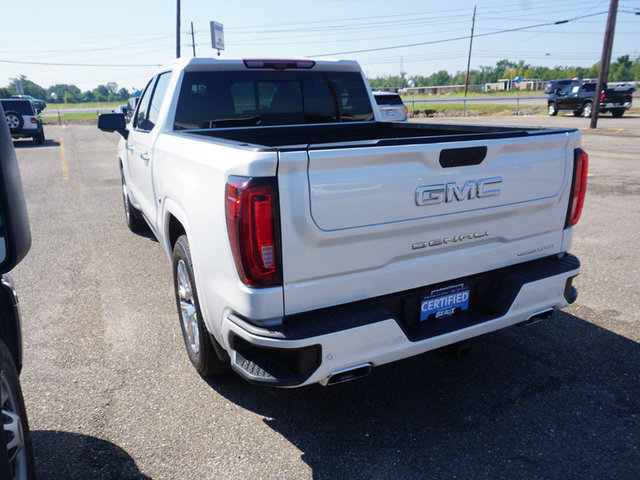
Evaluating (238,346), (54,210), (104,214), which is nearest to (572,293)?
(238,346)

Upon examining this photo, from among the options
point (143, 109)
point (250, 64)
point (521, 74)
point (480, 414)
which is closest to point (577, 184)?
point (480, 414)

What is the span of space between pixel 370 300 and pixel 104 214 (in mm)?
6870

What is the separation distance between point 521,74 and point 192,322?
14897 centimetres

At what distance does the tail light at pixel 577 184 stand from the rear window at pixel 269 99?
2.18 meters

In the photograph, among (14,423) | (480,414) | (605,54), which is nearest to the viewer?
(14,423)

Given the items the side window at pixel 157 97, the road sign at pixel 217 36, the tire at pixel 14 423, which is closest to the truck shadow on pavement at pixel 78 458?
the tire at pixel 14 423

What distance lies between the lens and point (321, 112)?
4.53 metres

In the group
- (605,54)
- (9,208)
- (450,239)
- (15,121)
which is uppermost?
(605,54)

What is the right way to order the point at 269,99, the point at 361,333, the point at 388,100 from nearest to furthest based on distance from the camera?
the point at 361,333
the point at 269,99
the point at 388,100

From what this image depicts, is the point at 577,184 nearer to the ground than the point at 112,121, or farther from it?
nearer to the ground

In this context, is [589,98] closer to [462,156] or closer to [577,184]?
[577,184]

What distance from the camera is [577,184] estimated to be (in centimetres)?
304

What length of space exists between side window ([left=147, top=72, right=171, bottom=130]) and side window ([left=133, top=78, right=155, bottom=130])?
0.55 ft

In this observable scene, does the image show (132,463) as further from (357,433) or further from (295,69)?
(295,69)
